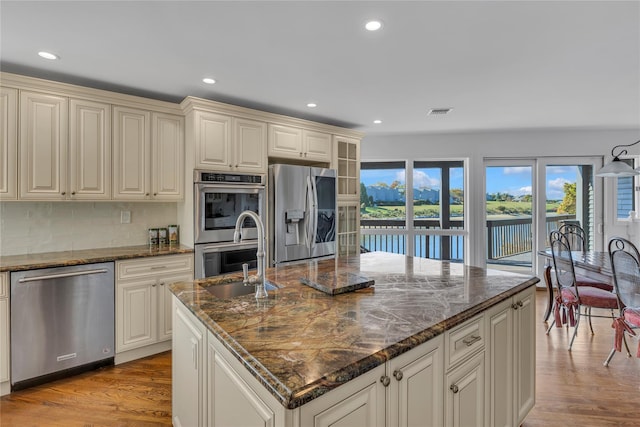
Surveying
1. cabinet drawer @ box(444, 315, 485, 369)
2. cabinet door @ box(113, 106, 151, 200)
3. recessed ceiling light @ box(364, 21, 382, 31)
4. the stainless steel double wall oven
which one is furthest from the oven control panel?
cabinet drawer @ box(444, 315, 485, 369)

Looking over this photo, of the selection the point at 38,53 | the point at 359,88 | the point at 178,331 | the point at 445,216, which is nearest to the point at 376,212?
the point at 445,216

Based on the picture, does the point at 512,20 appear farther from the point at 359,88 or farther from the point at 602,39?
the point at 359,88

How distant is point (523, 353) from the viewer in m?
1.80

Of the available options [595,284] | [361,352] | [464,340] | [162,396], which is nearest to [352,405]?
[361,352]

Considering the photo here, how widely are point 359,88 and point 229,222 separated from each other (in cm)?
181

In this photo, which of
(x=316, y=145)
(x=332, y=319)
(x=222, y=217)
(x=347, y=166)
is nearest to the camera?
(x=332, y=319)

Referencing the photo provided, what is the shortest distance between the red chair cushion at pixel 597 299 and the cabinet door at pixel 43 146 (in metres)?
4.70

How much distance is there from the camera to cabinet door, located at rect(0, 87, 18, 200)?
7.87 ft

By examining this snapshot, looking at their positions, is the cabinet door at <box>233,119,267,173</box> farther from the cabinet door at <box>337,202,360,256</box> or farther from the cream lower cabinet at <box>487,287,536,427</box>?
the cream lower cabinet at <box>487,287,536,427</box>

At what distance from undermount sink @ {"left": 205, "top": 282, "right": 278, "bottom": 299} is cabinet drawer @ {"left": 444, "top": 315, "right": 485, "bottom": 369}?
99 centimetres

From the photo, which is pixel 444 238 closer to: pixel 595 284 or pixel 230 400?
pixel 595 284

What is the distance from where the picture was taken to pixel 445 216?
16.8 ft

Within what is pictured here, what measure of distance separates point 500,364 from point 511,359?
0.12 metres

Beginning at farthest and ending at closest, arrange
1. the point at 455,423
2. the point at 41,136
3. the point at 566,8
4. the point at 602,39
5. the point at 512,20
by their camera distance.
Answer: the point at 41,136 → the point at 602,39 → the point at 512,20 → the point at 566,8 → the point at 455,423
